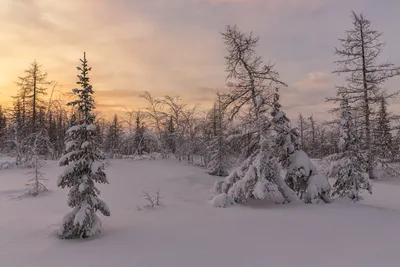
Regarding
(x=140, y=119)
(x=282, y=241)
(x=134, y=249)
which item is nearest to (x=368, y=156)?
(x=282, y=241)

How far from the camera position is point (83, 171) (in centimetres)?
1031

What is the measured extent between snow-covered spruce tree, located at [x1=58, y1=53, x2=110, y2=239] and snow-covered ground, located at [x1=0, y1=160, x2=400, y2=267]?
1.66ft

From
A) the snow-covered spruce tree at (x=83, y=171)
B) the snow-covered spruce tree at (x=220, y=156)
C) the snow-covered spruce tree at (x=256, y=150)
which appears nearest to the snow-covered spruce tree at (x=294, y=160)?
the snow-covered spruce tree at (x=256, y=150)

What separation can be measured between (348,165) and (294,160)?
9.41 ft

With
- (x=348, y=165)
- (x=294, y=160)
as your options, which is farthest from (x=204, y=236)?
(x=348, y=165)

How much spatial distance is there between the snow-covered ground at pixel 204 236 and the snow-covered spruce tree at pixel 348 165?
1.16 meters

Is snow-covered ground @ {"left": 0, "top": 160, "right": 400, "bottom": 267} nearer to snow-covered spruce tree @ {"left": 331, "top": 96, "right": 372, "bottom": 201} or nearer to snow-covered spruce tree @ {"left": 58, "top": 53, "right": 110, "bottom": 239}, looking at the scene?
snow-covered spruce tree @ {"left": 58, "top": 53, "right": 110, "bottom": 239}

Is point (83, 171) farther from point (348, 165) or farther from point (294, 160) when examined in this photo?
point (348, 165)

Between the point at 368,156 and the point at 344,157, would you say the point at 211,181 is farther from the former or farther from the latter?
the point at 368,156

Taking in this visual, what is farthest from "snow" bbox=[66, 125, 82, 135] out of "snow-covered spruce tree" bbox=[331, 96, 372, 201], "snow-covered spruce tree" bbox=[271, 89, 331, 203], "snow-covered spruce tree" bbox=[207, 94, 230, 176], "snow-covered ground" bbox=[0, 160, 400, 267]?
"snow-covered spruce tree" bbox=[207, 94, 230, 176]

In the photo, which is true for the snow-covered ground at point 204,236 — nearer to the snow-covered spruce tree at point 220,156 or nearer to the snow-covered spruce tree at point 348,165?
the snow-covered spruce tree at point 348,165

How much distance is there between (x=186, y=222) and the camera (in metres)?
11.4

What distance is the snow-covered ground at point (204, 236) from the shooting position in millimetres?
7723

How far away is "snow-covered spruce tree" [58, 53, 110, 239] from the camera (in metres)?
9.91
